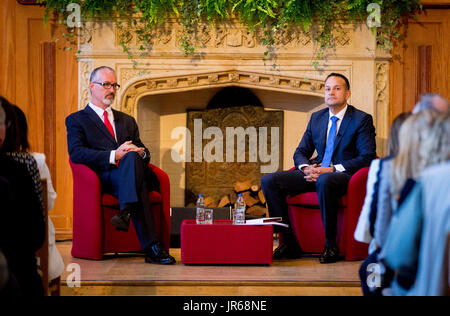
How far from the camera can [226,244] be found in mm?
3061

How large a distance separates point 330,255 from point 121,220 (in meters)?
1.26

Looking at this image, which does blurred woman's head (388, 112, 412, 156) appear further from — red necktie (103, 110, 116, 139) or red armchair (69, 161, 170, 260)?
red necktie (103, 110, 116, 139)

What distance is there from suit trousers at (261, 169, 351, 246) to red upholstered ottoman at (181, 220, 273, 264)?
32 centimetres

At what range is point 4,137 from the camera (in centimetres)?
189

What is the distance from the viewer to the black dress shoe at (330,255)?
3193 mm

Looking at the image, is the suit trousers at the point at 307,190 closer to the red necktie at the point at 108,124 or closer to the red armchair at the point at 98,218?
the red armchair at the point at 98,218

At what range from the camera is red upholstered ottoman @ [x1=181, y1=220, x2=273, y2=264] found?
9.97 feet

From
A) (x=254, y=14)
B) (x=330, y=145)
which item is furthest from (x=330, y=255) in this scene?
(x=254, y=14)

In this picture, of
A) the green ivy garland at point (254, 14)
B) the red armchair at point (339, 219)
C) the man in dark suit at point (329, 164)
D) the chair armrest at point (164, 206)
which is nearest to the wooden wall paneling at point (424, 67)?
the green ivy garland at point (254, 14)

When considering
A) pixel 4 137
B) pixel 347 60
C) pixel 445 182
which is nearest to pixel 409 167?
pixel 445 182

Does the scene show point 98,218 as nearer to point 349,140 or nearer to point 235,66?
point 349,140

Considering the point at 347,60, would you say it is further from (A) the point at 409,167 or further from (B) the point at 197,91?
(A) the point at 409,167

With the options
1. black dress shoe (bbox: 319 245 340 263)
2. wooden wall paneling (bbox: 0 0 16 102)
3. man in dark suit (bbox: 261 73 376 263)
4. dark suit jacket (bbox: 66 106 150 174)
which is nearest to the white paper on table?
man in dark suit (bbox: 261 73 376 263)

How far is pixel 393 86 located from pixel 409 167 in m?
2.99
